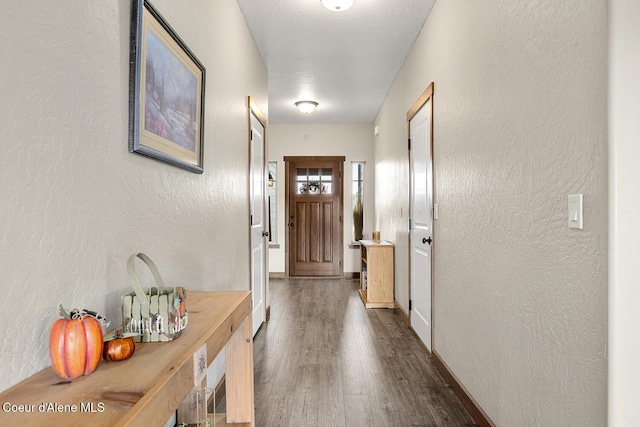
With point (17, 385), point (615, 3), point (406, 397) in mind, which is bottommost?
point (406, 397)

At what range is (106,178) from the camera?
3.97 ft

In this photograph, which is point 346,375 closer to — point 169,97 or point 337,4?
point 169,97

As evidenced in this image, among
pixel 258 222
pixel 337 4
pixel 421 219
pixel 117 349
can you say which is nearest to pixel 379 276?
pixel 421 219

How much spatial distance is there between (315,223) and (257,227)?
10.5 ft

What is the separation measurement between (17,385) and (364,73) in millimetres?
4144

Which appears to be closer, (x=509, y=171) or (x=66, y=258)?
(x=66, y=258)

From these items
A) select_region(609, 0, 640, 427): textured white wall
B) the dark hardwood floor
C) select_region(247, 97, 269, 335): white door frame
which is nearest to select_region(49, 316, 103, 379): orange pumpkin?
select_region(609, 0, 640, 427): textured white wall

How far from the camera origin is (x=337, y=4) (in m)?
2.69

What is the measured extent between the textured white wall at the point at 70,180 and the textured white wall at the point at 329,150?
16.2 feet

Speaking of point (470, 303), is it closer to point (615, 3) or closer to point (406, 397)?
point (406, 397)

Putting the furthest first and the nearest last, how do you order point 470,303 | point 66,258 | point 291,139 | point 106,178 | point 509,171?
point 291,139 → point 470,303 → point 509,171 → point 106,178 → point 66,258

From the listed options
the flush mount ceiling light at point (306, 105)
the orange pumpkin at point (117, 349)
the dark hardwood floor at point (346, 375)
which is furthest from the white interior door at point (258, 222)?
the orange pumpkin at point (117, 349)

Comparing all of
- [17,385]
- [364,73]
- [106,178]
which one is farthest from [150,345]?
[364,73]

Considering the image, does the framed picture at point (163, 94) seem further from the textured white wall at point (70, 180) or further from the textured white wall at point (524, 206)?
the textured white wall at point (524, 206)
